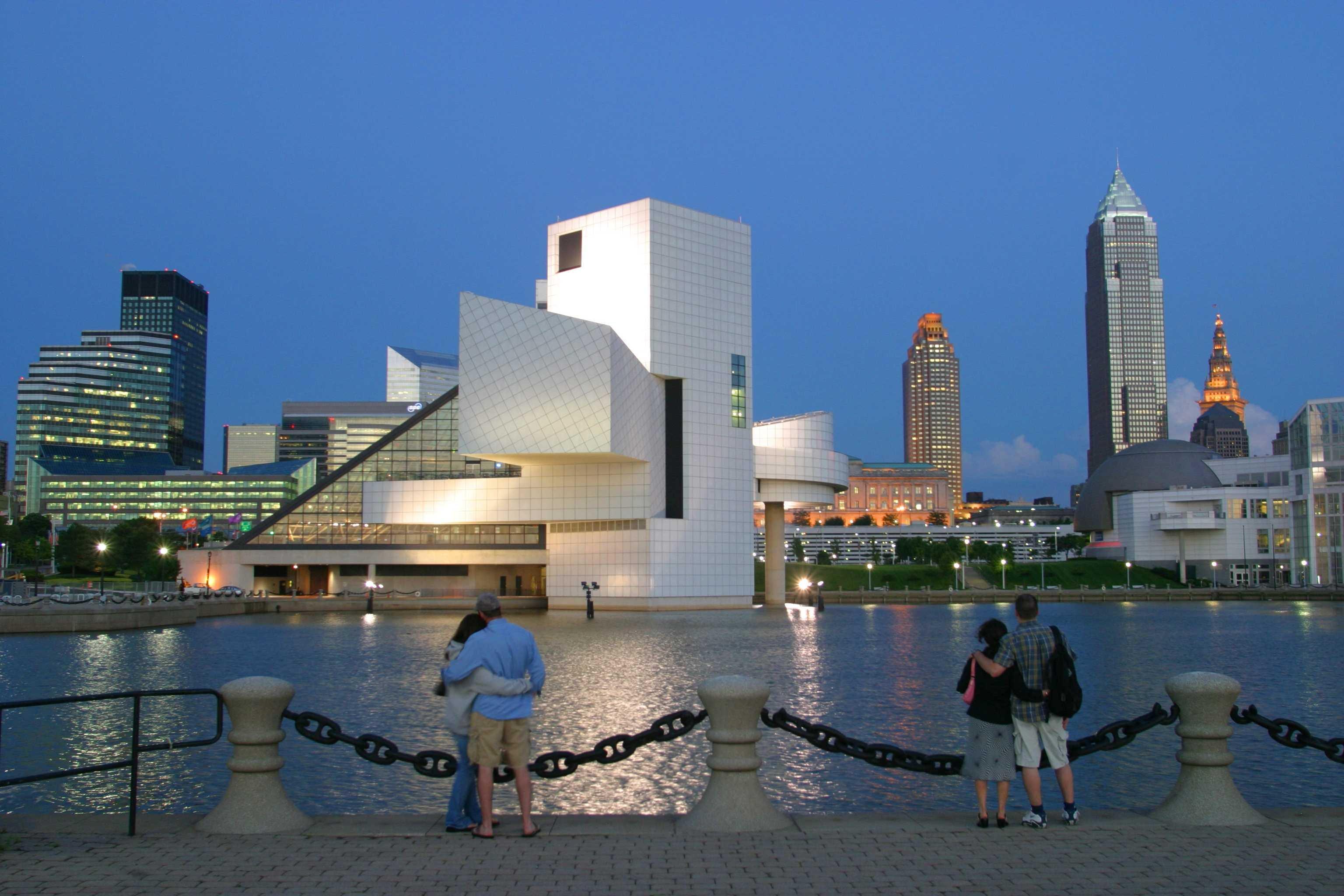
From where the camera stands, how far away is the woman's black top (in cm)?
993

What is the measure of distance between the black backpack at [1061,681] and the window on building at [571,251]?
62692 millimetres

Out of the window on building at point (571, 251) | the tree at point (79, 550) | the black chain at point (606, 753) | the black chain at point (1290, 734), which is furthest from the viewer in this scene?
the tree at point (79, 550)

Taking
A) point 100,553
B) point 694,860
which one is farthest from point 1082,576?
point 694,860

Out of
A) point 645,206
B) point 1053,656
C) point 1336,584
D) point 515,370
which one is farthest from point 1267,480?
point 1053,656

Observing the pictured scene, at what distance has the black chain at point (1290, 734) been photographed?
1024cm

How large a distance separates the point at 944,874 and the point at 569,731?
1090 centimetres

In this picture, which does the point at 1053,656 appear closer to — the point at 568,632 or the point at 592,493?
the point at 568,632

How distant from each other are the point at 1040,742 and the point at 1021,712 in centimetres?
30

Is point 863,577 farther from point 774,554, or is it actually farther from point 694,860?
point 694,860

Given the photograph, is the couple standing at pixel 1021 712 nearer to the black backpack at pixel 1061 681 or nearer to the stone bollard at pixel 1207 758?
the black backpack at pixel 1061 681

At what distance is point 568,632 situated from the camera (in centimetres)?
4838

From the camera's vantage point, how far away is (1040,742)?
32.8ft

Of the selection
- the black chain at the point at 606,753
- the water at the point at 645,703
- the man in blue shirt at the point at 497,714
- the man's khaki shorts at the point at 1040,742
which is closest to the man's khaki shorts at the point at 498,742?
the man in blue shirt at the point at 497,714

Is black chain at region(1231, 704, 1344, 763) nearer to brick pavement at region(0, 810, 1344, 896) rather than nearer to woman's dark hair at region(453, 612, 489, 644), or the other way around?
brick pavement at region(0, 810, 1344, 896)
